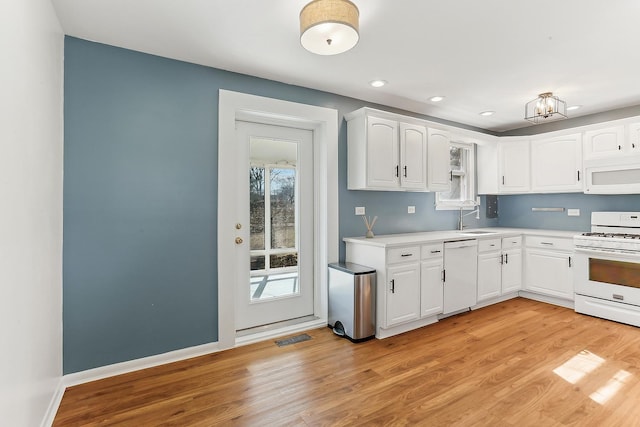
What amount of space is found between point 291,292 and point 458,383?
5.84 ft

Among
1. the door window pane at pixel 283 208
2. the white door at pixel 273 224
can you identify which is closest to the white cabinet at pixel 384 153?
the white door at pixel 273 224

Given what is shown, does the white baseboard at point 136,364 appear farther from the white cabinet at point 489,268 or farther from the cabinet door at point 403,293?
the white cabinet at point 489,268

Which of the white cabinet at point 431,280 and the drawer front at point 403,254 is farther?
the white cabinet at point 431,280

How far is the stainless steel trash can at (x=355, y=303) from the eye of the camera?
2987 millimetres

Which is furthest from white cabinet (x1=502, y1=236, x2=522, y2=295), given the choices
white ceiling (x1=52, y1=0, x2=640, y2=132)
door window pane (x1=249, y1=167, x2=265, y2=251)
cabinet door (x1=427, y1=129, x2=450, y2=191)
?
door window pane (x1=249, y1=167, x2=265, y2=251)

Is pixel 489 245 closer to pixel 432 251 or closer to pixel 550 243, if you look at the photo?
pixel 550 243

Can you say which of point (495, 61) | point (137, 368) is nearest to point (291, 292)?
point (137, 368)

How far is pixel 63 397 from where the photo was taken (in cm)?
213

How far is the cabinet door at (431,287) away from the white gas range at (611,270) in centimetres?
174

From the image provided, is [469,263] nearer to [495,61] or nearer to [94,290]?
[495,61]

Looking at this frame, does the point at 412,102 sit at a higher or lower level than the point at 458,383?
higher

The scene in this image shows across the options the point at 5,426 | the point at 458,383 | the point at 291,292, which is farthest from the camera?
the point at 291,292

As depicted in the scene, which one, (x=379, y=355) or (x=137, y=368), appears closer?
(x=137, y=368)

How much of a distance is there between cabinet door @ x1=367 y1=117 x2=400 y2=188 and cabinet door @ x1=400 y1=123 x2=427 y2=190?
84 mm
